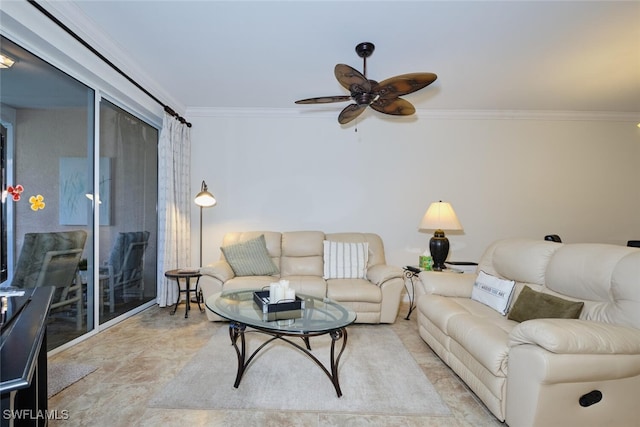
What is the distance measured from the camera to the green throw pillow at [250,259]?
3582 millimetres

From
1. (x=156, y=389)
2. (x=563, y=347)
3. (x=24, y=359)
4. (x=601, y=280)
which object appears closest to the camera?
(x=24, y=359)

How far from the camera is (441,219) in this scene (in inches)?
138

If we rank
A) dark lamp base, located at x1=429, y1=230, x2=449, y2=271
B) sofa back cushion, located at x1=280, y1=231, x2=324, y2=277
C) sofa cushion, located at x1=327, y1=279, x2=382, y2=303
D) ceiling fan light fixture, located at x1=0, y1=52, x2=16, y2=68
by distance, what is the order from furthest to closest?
sofa back cushion, located at x1=280, y1=231, x2=324, y2=277
dark lamp base, located at x1=429, y1=230, x2=449, y2=271
sofa cushion, located at x1=327, y1=279, x2=382, y2=303
ceiling fan light fixture, located at x1=0, y1=52, x2=16, y2=68

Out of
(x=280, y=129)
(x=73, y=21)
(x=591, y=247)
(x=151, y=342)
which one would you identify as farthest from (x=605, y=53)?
(x=151, y=342)

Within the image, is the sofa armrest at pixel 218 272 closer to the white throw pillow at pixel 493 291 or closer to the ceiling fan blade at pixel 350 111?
the ceiling fan blade at pixel 350 111

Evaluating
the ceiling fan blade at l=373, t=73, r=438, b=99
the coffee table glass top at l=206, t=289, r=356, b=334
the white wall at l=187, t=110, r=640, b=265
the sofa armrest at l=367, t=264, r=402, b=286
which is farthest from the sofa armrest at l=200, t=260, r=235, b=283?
the ceiling fan blade at l=373, t=73, r=438, b=99

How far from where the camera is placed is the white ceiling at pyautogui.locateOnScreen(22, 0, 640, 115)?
2229mm

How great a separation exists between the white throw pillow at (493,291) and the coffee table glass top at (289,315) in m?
1.20

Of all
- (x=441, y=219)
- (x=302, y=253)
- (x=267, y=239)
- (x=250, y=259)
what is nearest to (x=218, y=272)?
(x=250, y=259)

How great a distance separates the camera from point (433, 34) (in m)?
2.53

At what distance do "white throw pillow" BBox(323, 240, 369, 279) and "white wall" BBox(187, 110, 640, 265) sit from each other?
0.56 m

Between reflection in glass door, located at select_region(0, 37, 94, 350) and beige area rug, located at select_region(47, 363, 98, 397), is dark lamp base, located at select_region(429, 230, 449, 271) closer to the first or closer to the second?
beige area rug, located at select_region(47, 363, 98, 397)

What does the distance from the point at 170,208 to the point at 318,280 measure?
2001 mm

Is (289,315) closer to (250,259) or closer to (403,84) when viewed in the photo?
(250,259)
